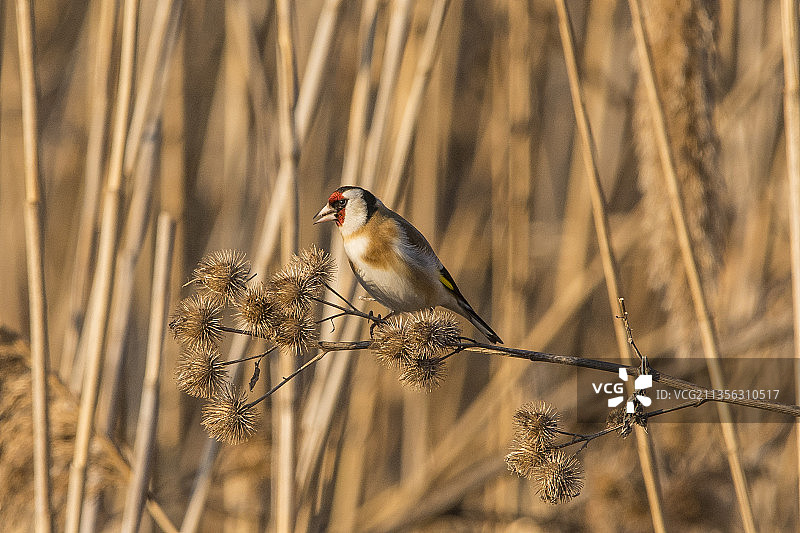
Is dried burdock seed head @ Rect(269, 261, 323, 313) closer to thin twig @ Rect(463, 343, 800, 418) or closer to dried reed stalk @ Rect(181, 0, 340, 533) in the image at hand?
thin twig @ Rect(463, 343, 800, 418)

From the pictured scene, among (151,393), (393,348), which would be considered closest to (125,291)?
(151,393)

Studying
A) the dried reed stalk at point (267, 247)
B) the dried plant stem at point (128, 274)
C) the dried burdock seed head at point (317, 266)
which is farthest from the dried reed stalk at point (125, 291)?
the dried burdock seed head at point (317, 266)

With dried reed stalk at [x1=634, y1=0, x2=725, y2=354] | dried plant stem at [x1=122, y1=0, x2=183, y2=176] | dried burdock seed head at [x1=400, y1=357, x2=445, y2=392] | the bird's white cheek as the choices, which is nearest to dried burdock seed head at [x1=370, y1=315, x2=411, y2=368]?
dried burdock seed head at [x1=400, y1=357, x2=445, y2=392]

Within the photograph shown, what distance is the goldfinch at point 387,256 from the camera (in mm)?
1858

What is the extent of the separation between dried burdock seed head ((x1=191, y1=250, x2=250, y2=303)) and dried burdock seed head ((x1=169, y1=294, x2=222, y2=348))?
0.02m

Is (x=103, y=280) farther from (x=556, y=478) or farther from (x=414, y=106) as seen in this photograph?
(x=556, y=478)

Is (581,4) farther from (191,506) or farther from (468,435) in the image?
(191,506)

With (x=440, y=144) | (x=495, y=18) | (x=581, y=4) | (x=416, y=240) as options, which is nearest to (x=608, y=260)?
(x=416, y=240)

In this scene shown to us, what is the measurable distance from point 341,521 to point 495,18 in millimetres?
2267

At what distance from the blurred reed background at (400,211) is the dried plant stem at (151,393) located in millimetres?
13

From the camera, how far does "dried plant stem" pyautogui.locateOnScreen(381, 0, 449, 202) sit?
2131 mm

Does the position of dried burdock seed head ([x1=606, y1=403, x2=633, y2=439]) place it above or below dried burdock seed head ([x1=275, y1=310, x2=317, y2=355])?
below

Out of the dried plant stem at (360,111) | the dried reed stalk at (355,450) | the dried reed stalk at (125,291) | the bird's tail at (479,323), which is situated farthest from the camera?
the dried reed stalk at (355,450)

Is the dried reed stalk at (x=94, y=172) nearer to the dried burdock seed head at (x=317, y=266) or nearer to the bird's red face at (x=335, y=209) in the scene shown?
the bird's red face at (x=335, y=209)
